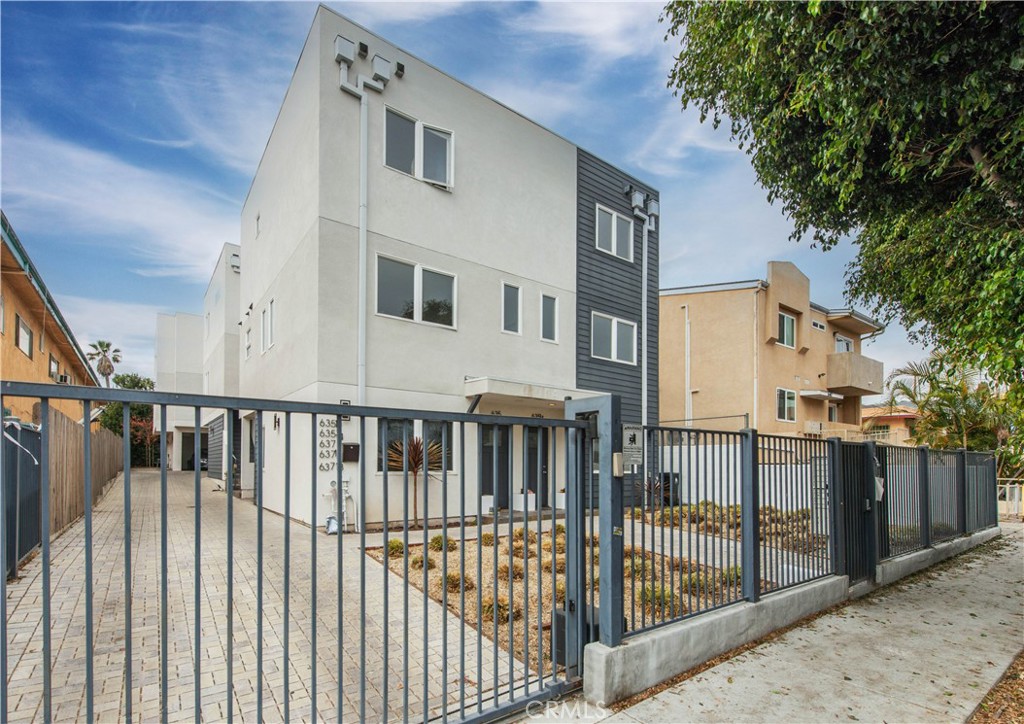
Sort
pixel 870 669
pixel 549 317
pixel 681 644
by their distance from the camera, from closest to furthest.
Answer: pixel 681 644, pixel 870 669, pixel 549 317

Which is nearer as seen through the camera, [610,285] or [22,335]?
[22,335]

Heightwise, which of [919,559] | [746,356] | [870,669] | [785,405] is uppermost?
[746,356]

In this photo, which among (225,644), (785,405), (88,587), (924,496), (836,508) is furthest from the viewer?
(785,405)

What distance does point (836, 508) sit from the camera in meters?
5.86

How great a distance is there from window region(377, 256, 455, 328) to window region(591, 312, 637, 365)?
4.52 meters

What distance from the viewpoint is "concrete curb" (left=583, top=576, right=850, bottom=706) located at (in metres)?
3.53

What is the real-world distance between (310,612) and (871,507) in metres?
6.33

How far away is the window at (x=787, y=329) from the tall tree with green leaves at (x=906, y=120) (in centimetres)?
1345

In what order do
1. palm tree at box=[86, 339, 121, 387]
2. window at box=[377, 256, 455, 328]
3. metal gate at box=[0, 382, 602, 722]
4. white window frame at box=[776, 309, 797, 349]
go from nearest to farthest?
1. metal gate at box=[0, 382, 602, 722]
2. window at box=[377, 256, 455, 328]
3. white window frame at box=[776, 309, 797, 349]
4. palm tree at box=[86, 339, 121, 387]

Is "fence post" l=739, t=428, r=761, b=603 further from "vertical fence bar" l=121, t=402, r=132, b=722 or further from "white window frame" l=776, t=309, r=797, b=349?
"white window frame" l=776, t=309, r=797, b=349

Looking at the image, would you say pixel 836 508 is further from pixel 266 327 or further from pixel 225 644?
pixel 266 327

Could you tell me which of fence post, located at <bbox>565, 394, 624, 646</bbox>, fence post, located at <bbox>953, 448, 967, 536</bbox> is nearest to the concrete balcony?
fence post, located at <bbox>953, 448, 967, 536</bbox>

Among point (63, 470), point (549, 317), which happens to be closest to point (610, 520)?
point (63, 470)

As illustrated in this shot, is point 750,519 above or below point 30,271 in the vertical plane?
below
